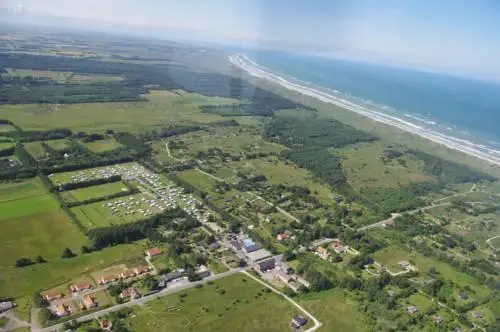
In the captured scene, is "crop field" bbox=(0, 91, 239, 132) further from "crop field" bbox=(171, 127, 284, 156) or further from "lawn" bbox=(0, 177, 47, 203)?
"lawn" bbox=(0, 177, 47, 203)

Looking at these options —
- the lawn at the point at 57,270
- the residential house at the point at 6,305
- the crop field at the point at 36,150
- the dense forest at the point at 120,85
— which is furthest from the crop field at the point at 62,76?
the residential house at the point at 6,305

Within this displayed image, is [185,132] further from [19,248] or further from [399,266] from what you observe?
[399,266]

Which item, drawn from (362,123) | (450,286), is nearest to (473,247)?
(450,286)

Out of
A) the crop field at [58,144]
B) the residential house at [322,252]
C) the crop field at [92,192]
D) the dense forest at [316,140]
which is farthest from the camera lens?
the dense forest at [316,140]

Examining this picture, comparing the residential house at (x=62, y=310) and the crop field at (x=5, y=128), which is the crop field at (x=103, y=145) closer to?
the crop field at (x=5, y=128)

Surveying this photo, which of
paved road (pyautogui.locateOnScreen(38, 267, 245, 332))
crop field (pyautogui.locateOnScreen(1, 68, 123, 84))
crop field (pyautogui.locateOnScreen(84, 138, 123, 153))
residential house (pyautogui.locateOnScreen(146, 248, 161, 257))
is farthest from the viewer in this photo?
crop field (pyautogui.locateOnScreen(1, 68, 123, 84))

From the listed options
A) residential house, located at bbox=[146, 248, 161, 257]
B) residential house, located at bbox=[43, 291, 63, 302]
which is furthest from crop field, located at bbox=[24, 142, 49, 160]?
residential house, located at bbox=[43, 291, 63, 302]
